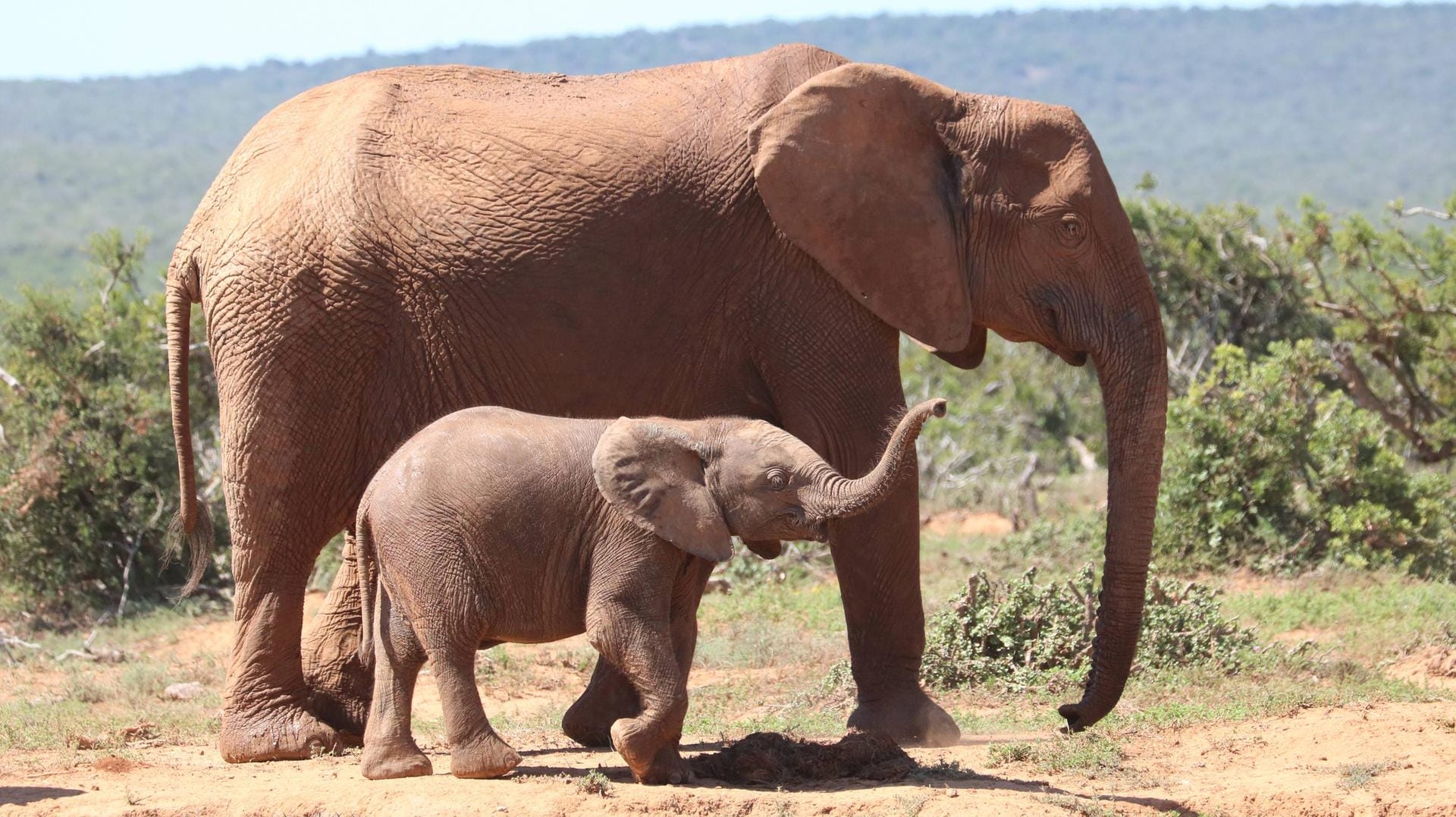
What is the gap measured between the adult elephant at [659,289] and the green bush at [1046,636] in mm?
1417

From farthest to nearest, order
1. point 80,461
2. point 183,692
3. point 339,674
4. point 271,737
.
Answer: point 80,461 < point 183,692 < point 339,674 < point 271,737

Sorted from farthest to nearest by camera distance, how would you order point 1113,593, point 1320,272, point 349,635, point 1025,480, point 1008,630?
point 1025,480 < point 1320,272 < point 1008,630 < point 349,635 < point 1113,593

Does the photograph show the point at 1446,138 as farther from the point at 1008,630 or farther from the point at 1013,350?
the point at 1008,630

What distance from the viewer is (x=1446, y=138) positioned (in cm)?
14750

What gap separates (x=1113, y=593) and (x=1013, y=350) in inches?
632

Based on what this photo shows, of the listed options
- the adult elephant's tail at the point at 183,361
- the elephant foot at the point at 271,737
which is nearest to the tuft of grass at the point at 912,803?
the elephant foot at the point at 271,737

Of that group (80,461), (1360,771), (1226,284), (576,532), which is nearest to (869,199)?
(576,532)

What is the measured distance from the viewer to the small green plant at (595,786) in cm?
618

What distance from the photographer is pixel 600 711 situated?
294 inches

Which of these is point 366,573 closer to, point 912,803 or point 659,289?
point 659,289

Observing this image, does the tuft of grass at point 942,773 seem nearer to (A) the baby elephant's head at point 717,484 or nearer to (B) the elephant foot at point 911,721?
(B) the elephant foot at point 911,721

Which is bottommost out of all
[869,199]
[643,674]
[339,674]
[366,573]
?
[339,674]

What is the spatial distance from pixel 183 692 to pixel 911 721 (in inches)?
175

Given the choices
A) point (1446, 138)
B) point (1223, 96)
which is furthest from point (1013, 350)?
point (1223, 96)
